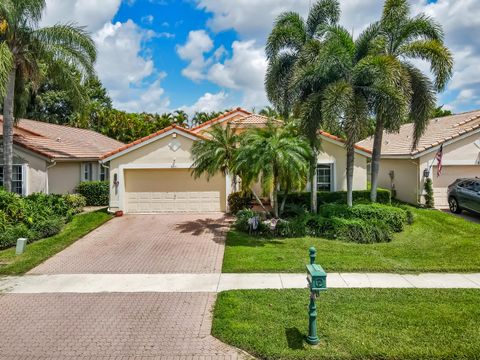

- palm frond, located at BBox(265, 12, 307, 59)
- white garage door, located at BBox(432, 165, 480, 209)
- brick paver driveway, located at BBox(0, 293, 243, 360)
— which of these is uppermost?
palm frond, located at BBox(265, 12, 307, 59)

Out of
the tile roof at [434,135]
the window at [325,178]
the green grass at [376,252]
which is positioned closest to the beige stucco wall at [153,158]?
the green grass at [376,252]

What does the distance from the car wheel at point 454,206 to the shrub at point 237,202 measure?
9.65 meters

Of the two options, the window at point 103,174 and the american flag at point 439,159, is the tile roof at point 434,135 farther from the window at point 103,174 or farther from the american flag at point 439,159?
the window at point 103,174

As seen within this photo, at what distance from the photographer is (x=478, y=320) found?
6414 mm

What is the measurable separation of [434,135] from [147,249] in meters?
17.0

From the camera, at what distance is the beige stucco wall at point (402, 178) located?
1861 centimetres

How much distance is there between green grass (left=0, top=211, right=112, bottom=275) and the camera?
394 inches

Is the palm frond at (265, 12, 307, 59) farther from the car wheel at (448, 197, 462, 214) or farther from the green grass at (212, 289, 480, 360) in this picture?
the green grass at (212, 289, 480, 360)

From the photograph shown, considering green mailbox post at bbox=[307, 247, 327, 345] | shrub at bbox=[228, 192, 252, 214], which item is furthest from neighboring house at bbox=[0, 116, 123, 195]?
green mailbox post at bbox=[307, 247, 327, 345]

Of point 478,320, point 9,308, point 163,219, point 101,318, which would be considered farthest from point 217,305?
point 163,219

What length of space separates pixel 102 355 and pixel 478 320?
6.62 m

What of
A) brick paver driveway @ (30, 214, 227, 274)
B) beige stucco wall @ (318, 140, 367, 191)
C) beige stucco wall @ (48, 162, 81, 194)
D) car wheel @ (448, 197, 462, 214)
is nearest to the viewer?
brick paver driveway @ (30, 214, 227, 274)

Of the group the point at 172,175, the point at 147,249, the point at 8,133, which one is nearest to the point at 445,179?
the point at 172,175

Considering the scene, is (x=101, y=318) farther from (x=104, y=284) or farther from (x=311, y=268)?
(x=311, y=268)
